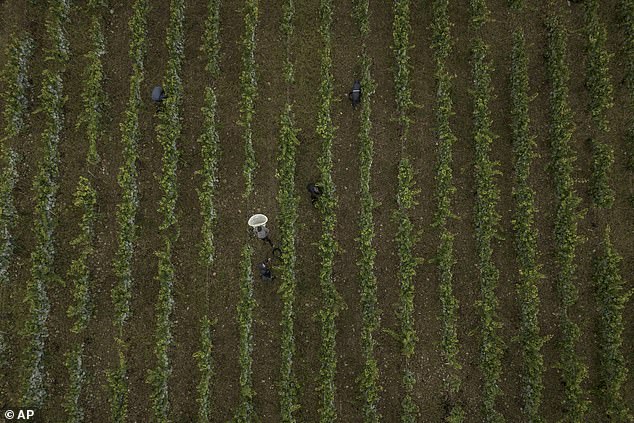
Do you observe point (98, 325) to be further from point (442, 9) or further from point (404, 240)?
point (442, 9)

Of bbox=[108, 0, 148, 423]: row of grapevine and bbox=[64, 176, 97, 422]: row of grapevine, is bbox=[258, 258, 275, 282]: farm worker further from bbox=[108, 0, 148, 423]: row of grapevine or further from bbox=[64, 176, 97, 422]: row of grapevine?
bbox=[64, 176, 97, 422]: row of grapevine

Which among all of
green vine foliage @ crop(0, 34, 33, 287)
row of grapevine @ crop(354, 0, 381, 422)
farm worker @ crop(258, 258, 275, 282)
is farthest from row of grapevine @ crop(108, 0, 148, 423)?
row of grapevine @ crop(354, 0, 381, 422)

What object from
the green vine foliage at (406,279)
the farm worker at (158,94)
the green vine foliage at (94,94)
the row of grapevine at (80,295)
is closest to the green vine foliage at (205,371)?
the row of grapevine at (80,295)

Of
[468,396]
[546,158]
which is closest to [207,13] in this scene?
[546,158]

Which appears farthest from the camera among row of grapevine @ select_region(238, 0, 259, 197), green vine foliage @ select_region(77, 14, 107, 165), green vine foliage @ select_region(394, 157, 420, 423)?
row of grapevine @ select_region(238, 0, 259, 197)

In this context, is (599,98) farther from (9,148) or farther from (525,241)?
(9,148)

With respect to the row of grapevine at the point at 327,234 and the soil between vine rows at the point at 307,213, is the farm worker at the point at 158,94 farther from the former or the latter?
the row of grapevine at the point at 327,234
